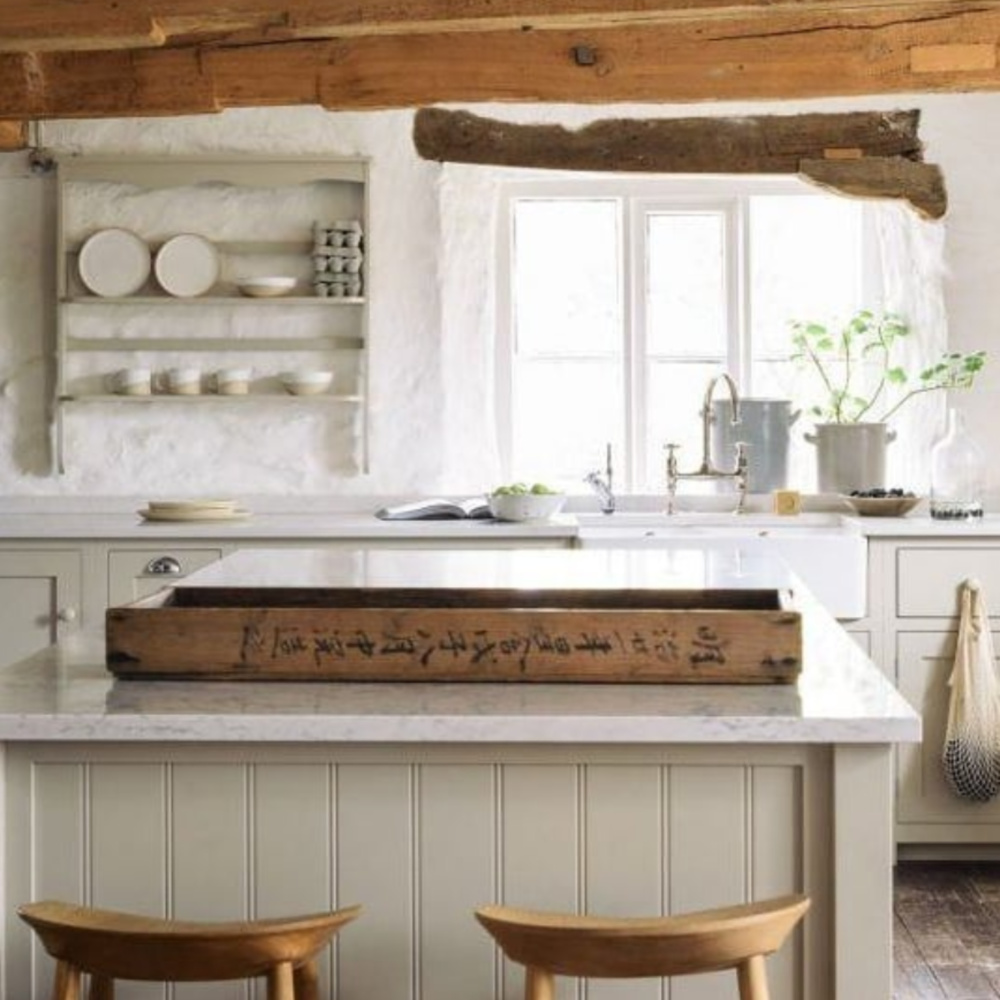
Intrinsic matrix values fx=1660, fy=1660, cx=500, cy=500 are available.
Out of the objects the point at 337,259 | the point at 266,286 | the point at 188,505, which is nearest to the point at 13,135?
the point at 266,286

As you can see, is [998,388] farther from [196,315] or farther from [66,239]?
[66,239]

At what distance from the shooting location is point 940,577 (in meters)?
4.93

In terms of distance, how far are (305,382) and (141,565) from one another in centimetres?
86

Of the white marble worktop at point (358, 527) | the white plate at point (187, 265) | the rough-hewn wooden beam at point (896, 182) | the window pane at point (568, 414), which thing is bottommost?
the white marble worktop at point (358, 527)

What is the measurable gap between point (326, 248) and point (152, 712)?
3.75m

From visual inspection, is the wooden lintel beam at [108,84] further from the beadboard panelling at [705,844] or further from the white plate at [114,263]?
the beadboard panelling at [705,844]

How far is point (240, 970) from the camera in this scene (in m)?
1.78

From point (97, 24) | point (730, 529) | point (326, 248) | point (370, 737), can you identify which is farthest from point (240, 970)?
Result: point (326, 248)

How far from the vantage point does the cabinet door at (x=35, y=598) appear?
5027 mm

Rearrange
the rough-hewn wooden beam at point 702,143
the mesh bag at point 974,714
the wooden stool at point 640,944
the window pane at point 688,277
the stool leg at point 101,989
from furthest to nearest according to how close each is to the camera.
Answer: the window pane at point 688,277 < the rough-hewn wooden beam at point 702,143 < the mesh bag at point 974,714 < the stool leg at point 101,989 < the wooden stool at point 640,944

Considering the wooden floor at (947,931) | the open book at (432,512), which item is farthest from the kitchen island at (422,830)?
the open book at (432,512)

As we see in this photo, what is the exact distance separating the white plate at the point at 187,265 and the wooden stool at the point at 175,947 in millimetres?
3940

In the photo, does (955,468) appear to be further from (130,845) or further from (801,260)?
(130,845)

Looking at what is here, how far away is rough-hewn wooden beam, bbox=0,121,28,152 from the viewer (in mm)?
5421
